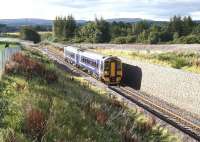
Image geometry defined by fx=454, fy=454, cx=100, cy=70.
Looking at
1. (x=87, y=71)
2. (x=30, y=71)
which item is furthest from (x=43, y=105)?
(x=87, y=71)

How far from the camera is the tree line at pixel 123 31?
304ft

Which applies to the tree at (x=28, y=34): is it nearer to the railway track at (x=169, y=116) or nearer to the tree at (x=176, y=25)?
the tree at (x=176, y=25)

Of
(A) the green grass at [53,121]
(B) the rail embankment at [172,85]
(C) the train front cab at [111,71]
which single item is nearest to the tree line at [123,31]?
(C) the train front cab at [111,71]

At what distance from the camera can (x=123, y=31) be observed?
381 feet

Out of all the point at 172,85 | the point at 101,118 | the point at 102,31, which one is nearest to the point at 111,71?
the point at 172,85

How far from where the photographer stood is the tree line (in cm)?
9262

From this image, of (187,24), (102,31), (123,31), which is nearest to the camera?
(102,31)

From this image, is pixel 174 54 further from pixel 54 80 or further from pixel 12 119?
pixel 12 119

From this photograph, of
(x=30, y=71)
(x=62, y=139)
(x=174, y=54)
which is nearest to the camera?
(x=62, y=139)

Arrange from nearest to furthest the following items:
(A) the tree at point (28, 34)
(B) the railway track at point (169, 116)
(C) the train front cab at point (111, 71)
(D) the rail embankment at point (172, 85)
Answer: (B) the railway track at point (169, 116) < (D) the rail embankment at point (172, 85) < (C) the train front cab at point (111, 71) < (A) the tree at point (28, 34)

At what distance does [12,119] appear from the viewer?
11.9m

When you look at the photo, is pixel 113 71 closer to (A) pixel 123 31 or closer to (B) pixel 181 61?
(B) pixel 181 61

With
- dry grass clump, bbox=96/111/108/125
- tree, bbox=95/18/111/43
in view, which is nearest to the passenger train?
dry grass clump, bbox=96/111/108/125

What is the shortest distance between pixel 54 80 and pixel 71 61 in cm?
3122
